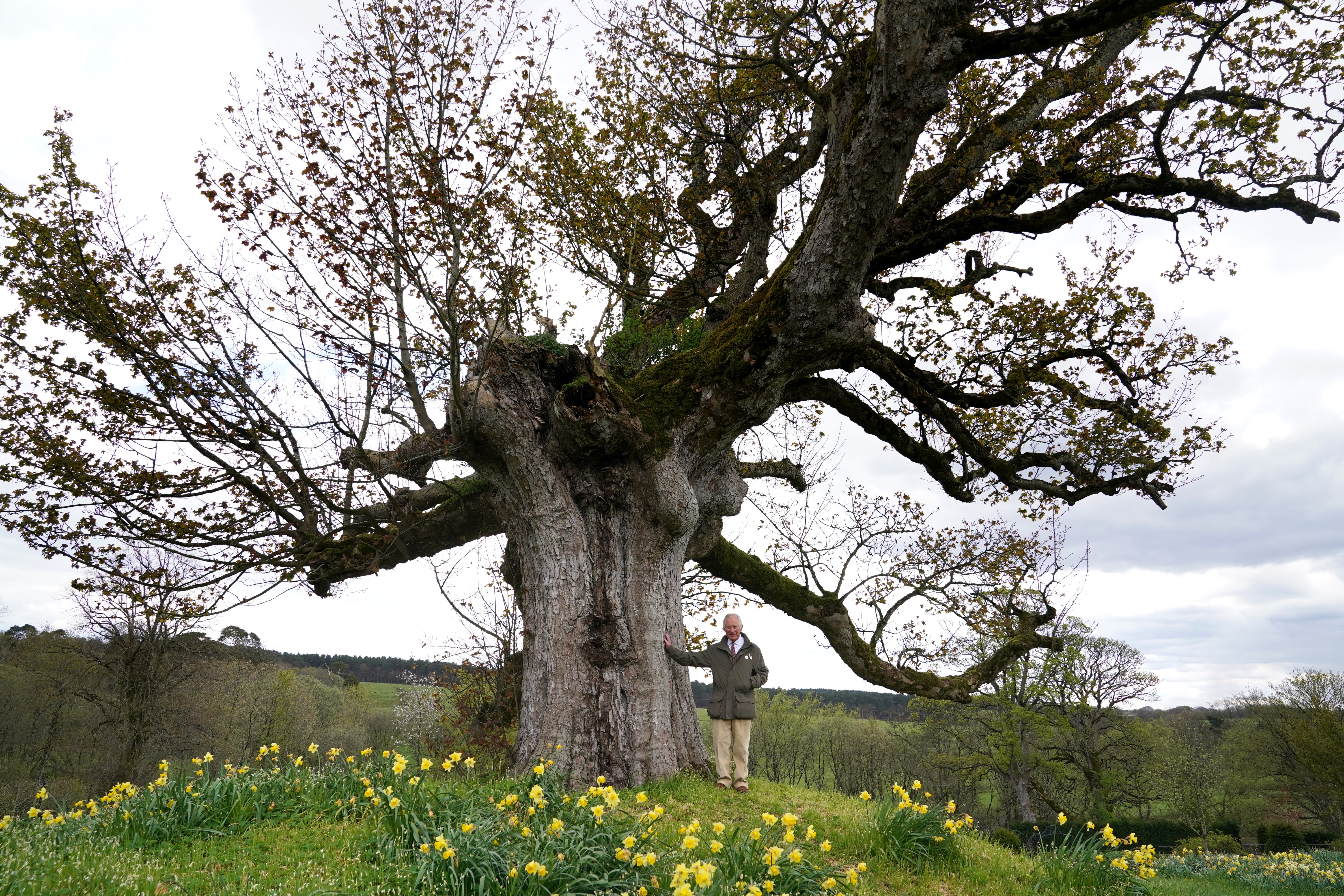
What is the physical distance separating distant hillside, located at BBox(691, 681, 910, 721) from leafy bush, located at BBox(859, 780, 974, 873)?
3743 centimetres

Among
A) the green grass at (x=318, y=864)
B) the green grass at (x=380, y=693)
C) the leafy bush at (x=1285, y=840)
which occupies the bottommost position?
the leafy bush at (x=1285, y=840)

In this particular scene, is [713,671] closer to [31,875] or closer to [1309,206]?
[31,875]

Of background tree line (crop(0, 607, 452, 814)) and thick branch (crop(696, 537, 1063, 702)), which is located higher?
thick branch (crop(696, 537, 1063, 702))

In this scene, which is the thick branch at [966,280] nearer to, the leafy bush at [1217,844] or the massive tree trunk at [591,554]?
the massive tree trunk at [591,554]

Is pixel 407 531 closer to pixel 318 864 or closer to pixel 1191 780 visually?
pixel 318 864

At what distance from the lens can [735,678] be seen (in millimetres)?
8172

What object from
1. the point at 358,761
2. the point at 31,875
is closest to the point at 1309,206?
the point at 358,761

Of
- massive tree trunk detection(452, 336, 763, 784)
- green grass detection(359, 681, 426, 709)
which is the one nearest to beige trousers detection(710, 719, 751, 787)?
massive tree trunk detection(452, 336, 763, 784)

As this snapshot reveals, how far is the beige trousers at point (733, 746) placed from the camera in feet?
26.2

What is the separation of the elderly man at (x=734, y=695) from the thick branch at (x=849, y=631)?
3.37 metres

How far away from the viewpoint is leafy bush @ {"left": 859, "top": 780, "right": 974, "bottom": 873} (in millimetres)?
5762

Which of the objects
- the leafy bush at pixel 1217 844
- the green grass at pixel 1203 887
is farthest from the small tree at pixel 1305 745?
the green grass at pixel 1203 887

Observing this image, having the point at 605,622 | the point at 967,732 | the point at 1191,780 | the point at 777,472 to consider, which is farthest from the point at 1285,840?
the point at 605,622

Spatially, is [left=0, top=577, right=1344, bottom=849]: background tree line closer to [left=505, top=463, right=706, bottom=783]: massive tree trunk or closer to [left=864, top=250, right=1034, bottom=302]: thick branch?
[left=505, top=463, right=706, bottom=783]: massive tree trunk
